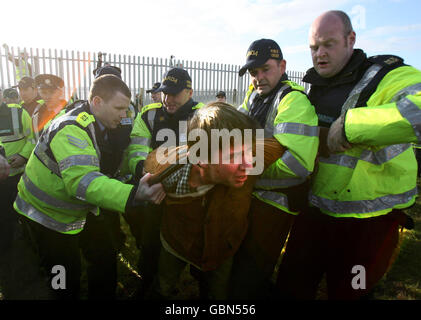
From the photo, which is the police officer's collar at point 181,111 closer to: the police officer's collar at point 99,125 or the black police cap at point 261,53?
the police officer's collar at point 99,125

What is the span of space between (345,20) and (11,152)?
175 inches

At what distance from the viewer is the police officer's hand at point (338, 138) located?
1507 millimetres

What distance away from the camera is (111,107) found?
7.46 ft

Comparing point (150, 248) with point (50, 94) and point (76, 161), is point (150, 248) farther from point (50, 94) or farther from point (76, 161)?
point (50, 94)

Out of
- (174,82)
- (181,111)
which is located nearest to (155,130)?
(181,111)

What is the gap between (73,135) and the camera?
77.7 inches

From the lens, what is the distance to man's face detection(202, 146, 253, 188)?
1527 millimetres

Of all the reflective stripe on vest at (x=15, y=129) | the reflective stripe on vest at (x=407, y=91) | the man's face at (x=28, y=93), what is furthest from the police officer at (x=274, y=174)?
the man's face at (x=28, y=93)

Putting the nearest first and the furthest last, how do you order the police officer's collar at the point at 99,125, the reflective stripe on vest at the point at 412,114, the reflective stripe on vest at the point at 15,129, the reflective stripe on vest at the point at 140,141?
the reflective stripe on vest at the point at 412,114 < the police officer's collar at the point at 99,125 < the reflective stripe on vest at the point at 140,141 < the reflective stripe on vest at the point at 15,129

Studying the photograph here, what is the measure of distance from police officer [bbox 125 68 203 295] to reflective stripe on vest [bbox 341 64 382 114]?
1645 mm

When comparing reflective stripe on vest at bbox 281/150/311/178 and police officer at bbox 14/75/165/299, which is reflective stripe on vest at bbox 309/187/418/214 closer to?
reflective stripe on vest at bbox 281/150/311/178

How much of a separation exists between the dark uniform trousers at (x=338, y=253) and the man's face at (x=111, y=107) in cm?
169
